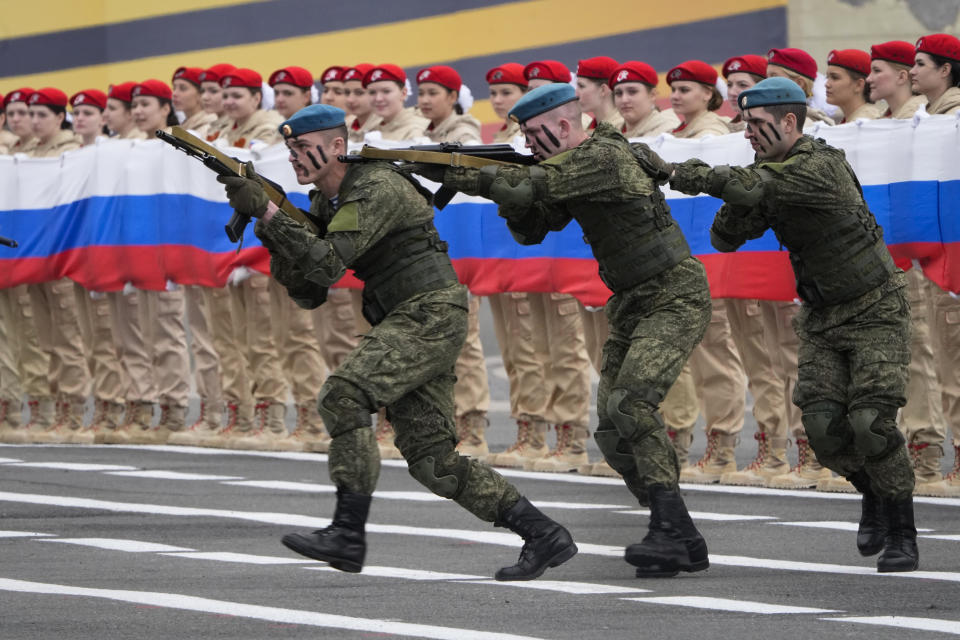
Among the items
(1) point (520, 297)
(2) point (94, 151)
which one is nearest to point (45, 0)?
(2) point (94, 151)

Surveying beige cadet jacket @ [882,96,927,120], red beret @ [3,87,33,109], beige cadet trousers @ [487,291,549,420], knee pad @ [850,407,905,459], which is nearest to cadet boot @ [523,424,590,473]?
beige cadet trousers @ [487,291,549,420]

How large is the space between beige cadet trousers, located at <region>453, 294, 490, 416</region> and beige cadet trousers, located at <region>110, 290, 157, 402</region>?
283 cm

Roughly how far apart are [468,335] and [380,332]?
5721mm

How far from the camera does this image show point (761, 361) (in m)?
13.3

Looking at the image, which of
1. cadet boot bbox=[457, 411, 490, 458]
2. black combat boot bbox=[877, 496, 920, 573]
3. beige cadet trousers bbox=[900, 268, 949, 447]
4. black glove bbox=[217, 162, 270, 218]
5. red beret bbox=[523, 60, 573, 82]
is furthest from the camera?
cadet boot bbox=[457, 411, 490, 458]

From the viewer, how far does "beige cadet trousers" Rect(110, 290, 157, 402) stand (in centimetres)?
1655

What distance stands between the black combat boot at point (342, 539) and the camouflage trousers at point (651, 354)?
1308 millimetres

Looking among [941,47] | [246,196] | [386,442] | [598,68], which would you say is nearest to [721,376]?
[598,68]

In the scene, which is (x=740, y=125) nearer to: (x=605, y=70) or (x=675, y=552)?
(x=605, y=70)

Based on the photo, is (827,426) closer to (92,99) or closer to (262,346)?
(262,346)

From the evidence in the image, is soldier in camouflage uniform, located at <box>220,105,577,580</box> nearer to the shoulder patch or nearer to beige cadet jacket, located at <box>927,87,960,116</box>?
the shoulder patch

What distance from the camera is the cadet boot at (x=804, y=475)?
13.0 m

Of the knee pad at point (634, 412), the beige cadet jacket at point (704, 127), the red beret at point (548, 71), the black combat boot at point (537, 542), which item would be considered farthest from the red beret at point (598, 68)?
the black combat boot at point (537, 542)

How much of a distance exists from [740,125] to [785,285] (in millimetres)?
1300
